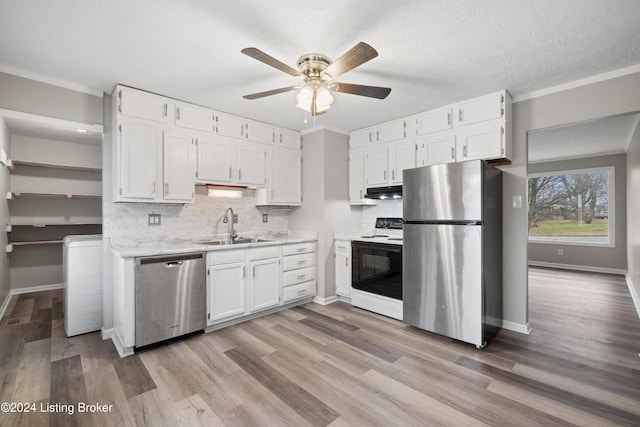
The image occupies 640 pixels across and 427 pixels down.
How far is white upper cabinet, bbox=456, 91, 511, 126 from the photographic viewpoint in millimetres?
2869

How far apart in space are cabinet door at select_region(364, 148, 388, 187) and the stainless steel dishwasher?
235 centimetres

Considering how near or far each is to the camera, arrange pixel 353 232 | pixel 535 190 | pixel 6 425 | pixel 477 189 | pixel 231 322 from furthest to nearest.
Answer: pixel 535 190, pixel 353 232, pixel 231 322, pixel 477 189, pixel 6 425

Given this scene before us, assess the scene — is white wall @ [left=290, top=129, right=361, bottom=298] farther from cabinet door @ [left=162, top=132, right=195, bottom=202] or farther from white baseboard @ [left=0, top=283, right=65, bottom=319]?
white baseboard @ [left=0, top=283, right=65, bottom=319]

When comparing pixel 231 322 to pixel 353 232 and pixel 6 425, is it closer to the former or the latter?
pixel 6 425

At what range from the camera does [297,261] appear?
3801mm

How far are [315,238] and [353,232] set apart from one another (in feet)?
2.13

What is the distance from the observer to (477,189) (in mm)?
2607

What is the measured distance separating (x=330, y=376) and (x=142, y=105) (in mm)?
3049

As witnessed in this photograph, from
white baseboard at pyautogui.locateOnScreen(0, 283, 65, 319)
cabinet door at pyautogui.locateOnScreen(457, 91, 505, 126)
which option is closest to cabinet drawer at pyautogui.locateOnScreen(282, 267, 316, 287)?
cabinet door at pyautogui.locateOnScreen(457, 91, 505, 126)

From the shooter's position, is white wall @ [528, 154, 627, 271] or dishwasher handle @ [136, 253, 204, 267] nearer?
dishwasher handle @ [136, 253, 204, 267]

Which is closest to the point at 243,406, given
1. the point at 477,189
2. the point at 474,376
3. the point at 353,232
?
the point at 474,376

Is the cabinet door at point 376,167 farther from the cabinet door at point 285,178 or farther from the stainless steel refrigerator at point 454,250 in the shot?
the cabinet door at point 285,178

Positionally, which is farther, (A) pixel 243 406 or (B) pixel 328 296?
(B) pixel 328 296

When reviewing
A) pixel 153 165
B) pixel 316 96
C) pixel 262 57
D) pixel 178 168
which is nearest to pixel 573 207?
pixel 316 96
